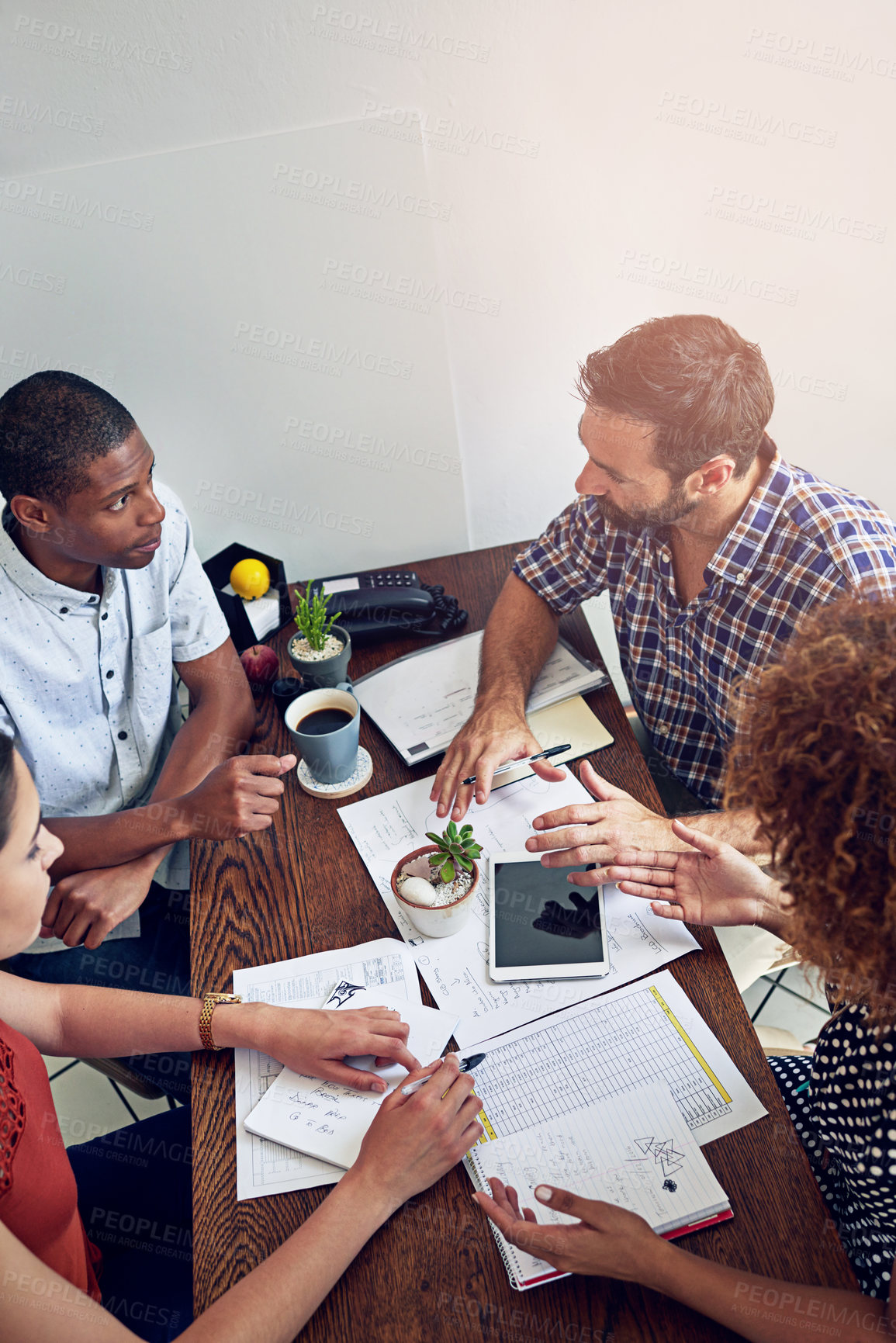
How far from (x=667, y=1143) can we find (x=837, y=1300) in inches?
7.7

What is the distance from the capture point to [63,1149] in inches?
41.6

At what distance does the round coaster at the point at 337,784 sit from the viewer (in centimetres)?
138

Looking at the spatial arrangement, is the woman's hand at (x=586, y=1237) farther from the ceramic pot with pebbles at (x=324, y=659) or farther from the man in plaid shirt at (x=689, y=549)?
the ceramic pot with pebbles at (x=324, y=659)

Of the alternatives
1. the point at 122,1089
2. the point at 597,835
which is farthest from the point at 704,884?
the point at 122,1089

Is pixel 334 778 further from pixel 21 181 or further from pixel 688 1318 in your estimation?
pixel 21 181

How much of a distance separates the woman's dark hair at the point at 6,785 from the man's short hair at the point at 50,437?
0.52 m

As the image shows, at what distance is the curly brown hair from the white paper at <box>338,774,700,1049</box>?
11.6 inches

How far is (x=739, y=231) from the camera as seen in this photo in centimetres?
170

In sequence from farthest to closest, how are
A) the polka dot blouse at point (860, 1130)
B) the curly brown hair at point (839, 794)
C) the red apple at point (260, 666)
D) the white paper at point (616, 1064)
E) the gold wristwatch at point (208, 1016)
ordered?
1. the red apple at point (260, 666)
2. the gold wristwatch at point (208, 1016)
3. the white paper at point (616, 1064)
4. the polka dot blouse at point (860, 1130)
5. the curly brown hair at point (839, 794)

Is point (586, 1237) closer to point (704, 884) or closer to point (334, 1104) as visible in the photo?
point (334, 1104)

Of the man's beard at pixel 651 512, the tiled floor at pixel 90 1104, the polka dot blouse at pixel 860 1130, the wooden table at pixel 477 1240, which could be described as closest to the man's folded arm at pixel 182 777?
the wooden table at pixel 477 1240

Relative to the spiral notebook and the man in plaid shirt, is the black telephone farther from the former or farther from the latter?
the spiral notebook

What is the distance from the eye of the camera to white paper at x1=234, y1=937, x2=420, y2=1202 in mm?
954

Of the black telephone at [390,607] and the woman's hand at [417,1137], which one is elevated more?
the black telephone at [390,607]
